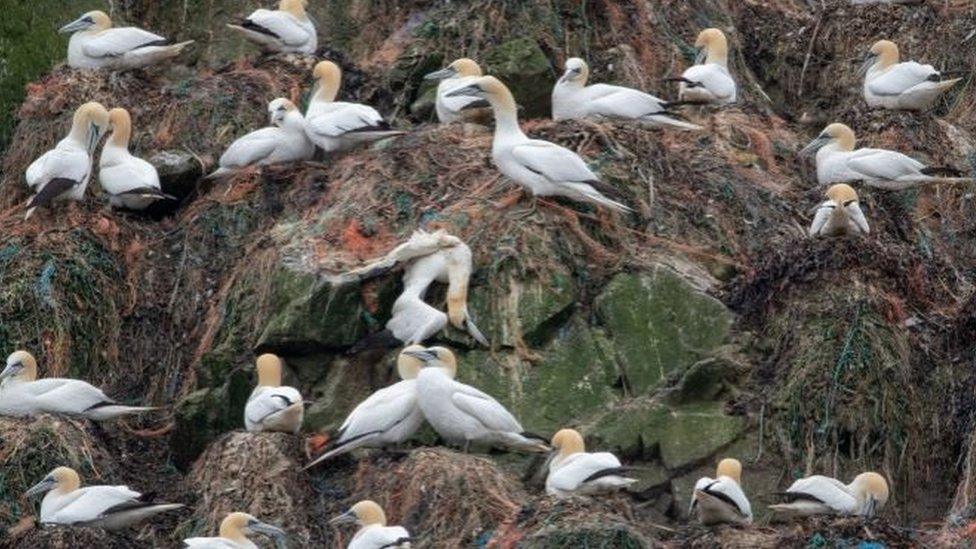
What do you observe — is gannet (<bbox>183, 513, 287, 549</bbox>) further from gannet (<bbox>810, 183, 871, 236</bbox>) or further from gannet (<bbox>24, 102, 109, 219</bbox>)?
gannet (<bbox>810, 183, 871, 236</bbox>)

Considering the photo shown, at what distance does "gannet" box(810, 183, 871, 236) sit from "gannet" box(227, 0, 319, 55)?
17.6 feet

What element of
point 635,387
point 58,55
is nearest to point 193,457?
point 635,387

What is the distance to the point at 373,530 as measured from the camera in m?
23.7

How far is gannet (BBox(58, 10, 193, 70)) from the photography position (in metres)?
30.5

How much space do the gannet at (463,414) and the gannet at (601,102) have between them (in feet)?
12.8

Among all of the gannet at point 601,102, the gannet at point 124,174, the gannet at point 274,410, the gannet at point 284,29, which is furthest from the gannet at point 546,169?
the gannet at point 284,29

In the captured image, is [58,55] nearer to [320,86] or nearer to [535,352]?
[320,86]

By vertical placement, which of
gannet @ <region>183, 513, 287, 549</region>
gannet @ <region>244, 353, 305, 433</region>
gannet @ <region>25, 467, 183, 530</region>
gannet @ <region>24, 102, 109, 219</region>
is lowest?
gannet @ <region>25, 467, 183, 530</region>

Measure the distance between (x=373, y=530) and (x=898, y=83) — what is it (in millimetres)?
8270

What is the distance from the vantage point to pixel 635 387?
26.4 metres

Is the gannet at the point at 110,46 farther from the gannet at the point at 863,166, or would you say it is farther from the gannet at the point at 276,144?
the gannet at the point at 863,166

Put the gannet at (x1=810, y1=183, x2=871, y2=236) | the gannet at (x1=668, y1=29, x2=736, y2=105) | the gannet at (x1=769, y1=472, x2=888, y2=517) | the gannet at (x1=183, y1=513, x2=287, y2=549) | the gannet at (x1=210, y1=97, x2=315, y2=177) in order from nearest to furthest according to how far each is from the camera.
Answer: the gannet at (x1=183, y1=513, x2=287, y2=549), the gannet at (x1=769, y1=472, x2=888, y2=517), the gannet at (x1=810, y1=183, x2=871, y2=236), the gannet at (x1=210, y1=97, x2=315, y2=177), the gannet at (x1=668, y1=29, x2=736, y2=105)

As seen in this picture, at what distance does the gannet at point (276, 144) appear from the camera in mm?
28891

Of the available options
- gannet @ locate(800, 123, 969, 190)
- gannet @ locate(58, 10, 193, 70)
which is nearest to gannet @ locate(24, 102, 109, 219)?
gannet @ locate(58, 10, 193, 70)
